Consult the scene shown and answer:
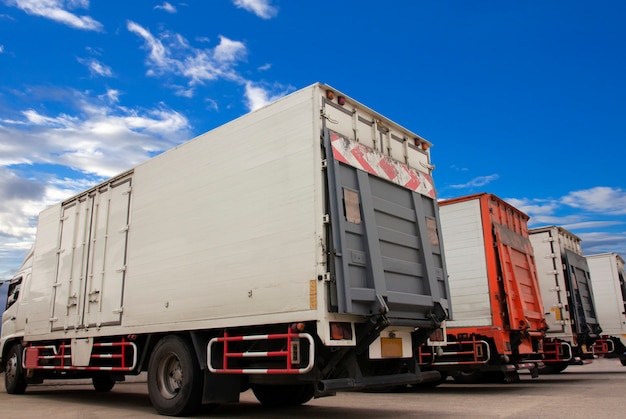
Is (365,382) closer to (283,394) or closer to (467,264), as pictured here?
(283,394)

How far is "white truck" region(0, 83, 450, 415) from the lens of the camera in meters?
5.98

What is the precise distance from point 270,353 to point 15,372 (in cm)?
771

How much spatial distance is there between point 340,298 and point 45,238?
7.82 metres

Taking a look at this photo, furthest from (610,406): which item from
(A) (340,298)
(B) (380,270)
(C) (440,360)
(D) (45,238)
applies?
(D) (45,238)

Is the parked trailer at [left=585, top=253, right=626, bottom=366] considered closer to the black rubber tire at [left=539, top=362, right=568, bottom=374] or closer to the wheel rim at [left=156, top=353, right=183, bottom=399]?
the black rubber tire at [left=539, top=362, right=568, bottom=374]

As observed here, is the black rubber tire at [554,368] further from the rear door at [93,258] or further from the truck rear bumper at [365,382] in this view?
the rear door at [93,258]

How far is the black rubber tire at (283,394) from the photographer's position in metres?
8.17

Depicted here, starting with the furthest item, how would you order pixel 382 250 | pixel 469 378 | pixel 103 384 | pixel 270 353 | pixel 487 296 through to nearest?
1. pixel 469 378
2. pixel 103 384
3. pixel 487 296
4. pixel 382 250
5. pixel 270 353

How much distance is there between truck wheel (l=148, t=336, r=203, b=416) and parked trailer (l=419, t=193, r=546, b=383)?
15.9ft

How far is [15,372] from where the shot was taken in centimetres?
1108

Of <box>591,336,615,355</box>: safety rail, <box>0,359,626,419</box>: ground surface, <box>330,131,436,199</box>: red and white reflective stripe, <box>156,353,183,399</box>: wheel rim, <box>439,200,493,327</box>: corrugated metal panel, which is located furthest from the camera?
<box>591,336,615,355</box>: safety rail

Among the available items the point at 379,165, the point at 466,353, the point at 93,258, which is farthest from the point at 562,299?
the point at 93,258

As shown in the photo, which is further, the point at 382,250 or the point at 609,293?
the point at 609,293

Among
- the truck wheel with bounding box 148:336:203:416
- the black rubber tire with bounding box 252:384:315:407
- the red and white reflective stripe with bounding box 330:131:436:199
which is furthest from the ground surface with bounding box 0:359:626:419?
the red and white reflective stripe with bounding box 330:131:436:199
